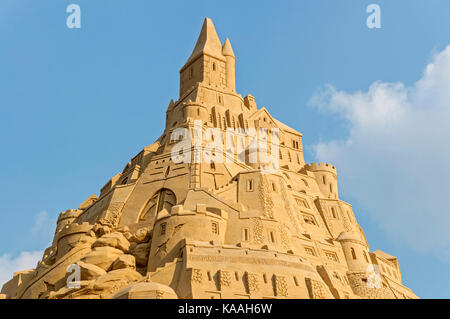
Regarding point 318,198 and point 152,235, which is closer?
point 152,235

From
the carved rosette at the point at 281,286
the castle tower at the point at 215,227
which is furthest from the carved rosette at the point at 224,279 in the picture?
the carved rosette at the point at 281,286

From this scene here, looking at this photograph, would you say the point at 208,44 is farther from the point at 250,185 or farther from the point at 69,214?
the point at 250,185

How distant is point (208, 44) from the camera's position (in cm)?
8400

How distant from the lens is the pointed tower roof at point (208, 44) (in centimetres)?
8238

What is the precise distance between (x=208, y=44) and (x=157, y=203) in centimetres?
3359

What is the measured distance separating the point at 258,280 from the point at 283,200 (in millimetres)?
15055

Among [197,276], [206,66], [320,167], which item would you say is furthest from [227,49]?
[197,276]

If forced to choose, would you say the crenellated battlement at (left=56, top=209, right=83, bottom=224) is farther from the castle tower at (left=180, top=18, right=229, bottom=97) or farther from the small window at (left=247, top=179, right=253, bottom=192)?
the small window at (left=247, top=179, right=253, bottom=192)

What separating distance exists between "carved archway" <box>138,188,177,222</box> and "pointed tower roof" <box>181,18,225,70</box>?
2929cm

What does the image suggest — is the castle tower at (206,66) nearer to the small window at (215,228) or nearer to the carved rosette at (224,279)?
the small window at (215,228)

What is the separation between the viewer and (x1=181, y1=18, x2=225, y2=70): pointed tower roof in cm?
8238

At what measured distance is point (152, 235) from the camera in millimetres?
51000
